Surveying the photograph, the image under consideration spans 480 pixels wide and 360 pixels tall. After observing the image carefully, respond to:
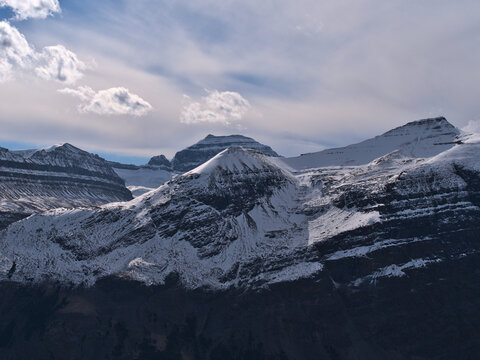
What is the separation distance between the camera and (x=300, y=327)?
186875 mm

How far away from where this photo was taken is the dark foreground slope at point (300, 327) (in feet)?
587

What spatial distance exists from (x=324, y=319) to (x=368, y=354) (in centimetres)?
1815

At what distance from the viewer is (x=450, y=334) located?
7047 inches

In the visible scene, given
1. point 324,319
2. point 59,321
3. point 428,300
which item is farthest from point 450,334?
point 59,321

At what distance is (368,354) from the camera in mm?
176250

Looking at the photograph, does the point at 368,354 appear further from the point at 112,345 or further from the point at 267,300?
the point at 112,345

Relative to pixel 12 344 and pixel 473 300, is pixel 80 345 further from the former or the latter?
pixel 473 300

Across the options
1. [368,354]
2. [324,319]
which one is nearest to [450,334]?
[368,354]

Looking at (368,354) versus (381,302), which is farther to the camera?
(381,302)

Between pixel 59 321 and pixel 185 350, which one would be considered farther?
pixel 59 321

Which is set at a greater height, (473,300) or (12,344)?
(473,300)

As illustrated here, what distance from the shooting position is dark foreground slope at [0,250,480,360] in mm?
179000

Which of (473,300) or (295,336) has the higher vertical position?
(473,300)

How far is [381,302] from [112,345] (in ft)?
288
